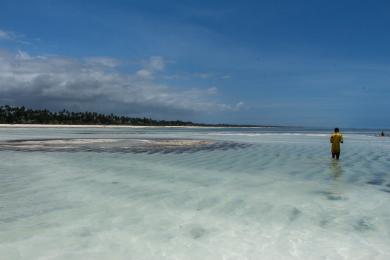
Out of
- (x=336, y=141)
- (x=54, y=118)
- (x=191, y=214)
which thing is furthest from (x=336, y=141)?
(x=54, y=118)

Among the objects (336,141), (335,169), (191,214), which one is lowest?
(191,214)

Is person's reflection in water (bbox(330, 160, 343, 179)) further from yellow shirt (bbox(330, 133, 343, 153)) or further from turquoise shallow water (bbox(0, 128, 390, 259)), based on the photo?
yellow shirt (bbox(330, 133, 343, 153))

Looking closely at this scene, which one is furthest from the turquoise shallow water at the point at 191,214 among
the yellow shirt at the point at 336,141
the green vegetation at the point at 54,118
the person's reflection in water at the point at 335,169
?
the green vegetation at the point at 54,118

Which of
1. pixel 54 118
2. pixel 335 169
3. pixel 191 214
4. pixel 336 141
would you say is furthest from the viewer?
pixel 54 118

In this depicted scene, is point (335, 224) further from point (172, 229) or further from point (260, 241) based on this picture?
point (172, 229)

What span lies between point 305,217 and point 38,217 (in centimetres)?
493

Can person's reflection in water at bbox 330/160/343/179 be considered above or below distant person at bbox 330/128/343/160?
below

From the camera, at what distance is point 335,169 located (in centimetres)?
1524

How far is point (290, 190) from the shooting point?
10570 millimetres

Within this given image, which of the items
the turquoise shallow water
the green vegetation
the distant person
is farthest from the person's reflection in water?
the green vegetation

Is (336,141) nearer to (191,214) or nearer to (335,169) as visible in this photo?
(335,169)

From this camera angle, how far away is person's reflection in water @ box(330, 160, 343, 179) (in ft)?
44.6

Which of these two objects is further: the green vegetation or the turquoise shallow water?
the green vegetation

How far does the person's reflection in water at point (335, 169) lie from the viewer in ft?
44.6
